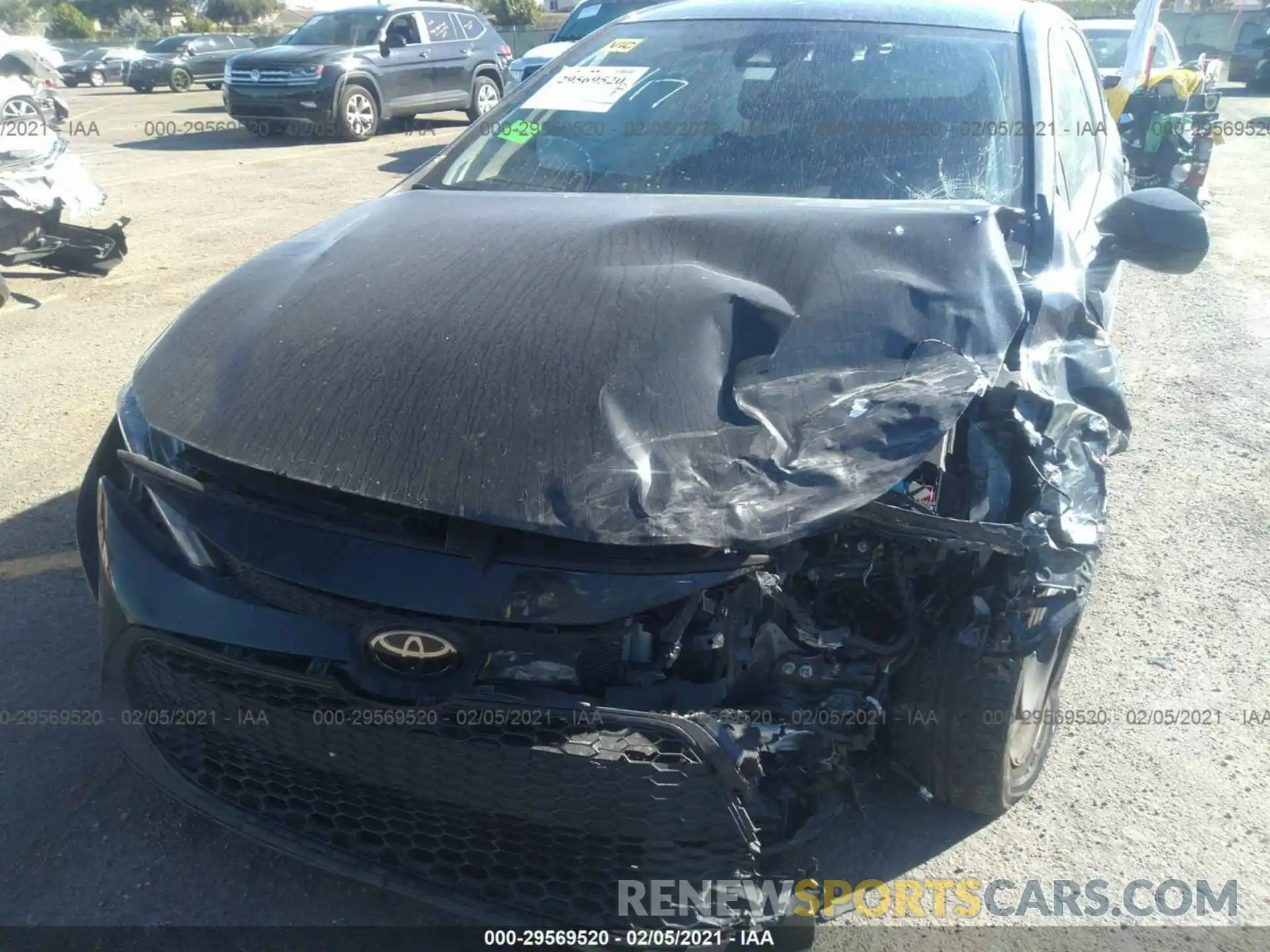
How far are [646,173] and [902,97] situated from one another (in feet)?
2.55

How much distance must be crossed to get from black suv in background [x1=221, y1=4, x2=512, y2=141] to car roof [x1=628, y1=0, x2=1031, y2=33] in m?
10.3

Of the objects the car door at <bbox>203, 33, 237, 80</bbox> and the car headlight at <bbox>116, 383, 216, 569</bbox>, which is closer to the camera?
the car headlight at <bbox>116, 383, 216, 569</bbox>

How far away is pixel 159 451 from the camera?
226cm

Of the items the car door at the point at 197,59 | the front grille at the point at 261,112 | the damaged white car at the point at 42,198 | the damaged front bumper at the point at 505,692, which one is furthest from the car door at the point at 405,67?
the damaged front bumper at the point at 505,692

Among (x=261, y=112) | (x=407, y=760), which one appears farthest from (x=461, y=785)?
(x=261, y=112)

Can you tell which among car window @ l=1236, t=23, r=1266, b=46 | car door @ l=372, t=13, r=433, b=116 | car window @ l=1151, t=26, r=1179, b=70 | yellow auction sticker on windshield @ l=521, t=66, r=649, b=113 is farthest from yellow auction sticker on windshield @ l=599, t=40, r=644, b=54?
car window @ l=1236, t=23, r=1266, b=46

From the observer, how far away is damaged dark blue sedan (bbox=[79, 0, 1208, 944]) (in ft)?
6.04

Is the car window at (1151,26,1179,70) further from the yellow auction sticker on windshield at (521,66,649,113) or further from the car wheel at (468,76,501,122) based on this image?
the yellow auction sticker on windshield at (521,66,649,113)

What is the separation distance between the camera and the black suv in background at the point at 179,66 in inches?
976

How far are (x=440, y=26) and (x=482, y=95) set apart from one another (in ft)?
3.54

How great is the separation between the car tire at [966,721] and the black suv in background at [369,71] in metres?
12.2

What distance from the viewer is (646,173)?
3135 millimetres

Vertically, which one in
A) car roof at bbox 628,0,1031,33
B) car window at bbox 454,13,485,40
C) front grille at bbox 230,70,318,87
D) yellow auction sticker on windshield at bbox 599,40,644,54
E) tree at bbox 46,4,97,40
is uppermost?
car roof at bbox 628,0,1031,33

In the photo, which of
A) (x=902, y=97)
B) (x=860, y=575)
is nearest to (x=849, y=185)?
(x=902, y=97)
